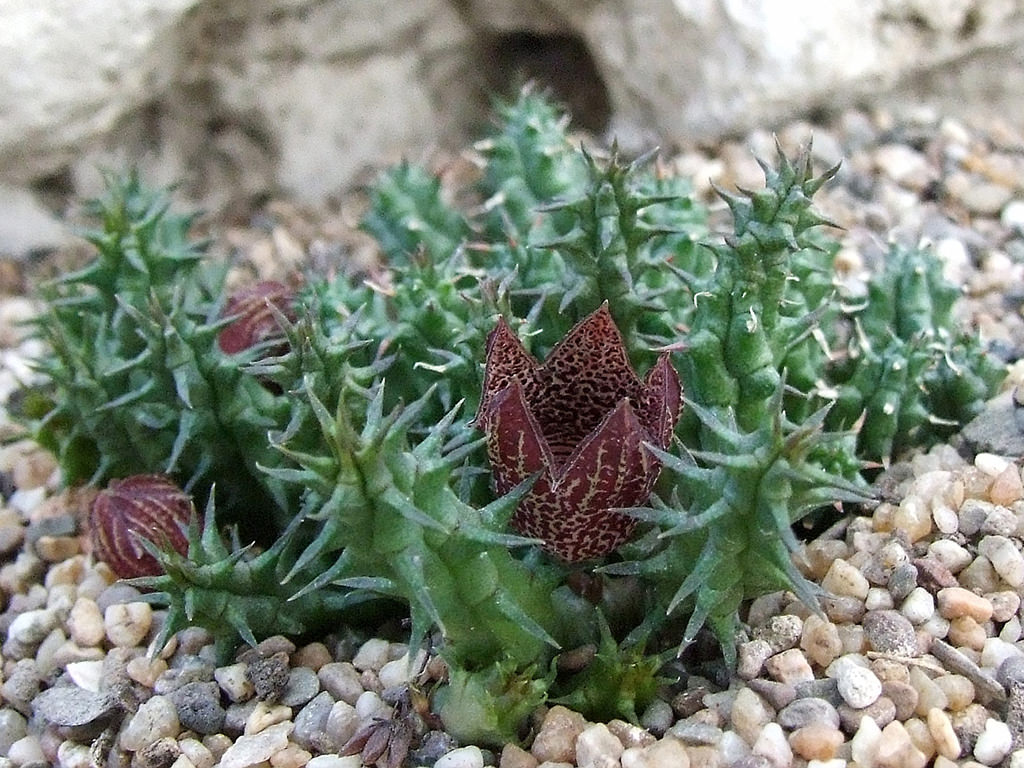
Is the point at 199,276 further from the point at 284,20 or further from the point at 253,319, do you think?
the point at 284,20

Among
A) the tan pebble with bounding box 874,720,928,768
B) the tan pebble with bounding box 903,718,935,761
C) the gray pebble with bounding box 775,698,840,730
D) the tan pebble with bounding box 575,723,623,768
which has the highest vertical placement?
the tan pebble with bounding box 575,723,623,768

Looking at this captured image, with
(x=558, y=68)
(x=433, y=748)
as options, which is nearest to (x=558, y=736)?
(x=433, y=748)

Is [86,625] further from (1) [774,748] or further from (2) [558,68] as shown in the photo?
Answer: (2) [558,68]

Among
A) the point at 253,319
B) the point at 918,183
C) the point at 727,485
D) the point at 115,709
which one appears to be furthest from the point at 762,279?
the point at 918,183

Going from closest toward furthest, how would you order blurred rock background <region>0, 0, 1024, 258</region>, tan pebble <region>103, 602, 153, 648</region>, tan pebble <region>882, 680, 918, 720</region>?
tan pebble <region>882, 680, 918, 720</region>, tan pebble <region>103, 602, 153, 648</region>, blurred rock background <region>0, 0, 1024, 258</region>

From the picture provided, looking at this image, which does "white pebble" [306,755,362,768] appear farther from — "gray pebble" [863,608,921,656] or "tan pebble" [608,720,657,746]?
"gray pebble" [863,608,921,656]

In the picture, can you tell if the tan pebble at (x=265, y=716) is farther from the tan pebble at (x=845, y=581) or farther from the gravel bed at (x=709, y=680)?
the tan pebble at (x=845, y=581)

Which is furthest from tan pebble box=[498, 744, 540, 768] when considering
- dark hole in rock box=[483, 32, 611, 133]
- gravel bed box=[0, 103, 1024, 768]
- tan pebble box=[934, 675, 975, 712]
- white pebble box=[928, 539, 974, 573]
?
dark hole in rock box=[483, 32, 611, 133]
